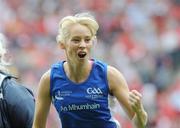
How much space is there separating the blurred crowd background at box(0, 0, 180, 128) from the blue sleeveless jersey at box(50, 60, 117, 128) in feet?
19.8

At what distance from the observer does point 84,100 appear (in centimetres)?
612

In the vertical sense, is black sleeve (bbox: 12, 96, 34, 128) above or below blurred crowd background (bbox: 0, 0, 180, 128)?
below

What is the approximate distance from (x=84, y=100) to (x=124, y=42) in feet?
31.2

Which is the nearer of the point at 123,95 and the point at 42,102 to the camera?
the point at 123,95

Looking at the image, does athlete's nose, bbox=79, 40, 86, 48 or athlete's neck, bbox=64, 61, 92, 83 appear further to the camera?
athlete's neck, bbox=64, 61, 92, 83

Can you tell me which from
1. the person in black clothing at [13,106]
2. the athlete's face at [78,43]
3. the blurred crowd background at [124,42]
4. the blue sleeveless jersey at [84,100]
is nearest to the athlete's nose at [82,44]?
the athlete's face at [78,43]

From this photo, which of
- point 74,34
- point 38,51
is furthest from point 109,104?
point 38,51

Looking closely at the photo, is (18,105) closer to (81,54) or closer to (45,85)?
(45,85)

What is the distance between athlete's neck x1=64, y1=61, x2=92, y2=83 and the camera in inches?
244

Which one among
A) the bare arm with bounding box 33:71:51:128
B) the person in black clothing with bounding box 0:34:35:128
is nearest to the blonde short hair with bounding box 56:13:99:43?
the bare arm with bounding box 33:71:51:128

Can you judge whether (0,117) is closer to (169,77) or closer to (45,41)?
(169,77)

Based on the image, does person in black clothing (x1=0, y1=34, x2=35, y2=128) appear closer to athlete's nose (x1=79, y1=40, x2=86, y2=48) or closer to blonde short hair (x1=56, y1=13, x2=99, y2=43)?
blonde short hair (x1=56, y1=13, x2=99, y2=43)

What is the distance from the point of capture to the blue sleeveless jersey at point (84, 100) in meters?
6.11

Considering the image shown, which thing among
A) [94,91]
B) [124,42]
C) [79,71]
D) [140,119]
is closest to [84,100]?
[94,91]
